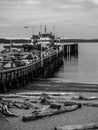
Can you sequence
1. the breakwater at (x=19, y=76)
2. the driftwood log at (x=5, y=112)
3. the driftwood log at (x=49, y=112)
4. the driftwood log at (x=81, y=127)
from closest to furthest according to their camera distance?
the driftwood log at (x=81, y=127)
the driftwood log at (x=49, y=112)
the driftwood log at (x=5, y=112)
the breakwater at (x=19, y=76)

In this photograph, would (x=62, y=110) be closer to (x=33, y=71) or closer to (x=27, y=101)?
(x=27, y=101)

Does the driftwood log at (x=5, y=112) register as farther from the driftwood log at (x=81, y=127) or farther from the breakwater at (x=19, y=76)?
the breakwater at (x=19, y=76)

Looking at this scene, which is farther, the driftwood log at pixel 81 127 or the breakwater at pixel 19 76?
the breakwater at pixel 19 76

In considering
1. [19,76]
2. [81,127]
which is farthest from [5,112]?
[19,76]

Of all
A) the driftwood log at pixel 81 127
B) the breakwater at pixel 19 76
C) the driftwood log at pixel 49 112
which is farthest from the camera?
the breakwater at pixel 19 76

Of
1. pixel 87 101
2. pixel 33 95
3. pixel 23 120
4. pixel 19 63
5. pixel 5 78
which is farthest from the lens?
pixel 19 63

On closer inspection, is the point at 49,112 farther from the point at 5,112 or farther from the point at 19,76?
the point at 19,76

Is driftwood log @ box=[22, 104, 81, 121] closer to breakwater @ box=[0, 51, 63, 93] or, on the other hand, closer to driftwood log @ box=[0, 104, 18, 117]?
driftwood log @ box=[0, 104, 18, 117]

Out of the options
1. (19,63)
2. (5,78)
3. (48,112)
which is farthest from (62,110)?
(19,63)

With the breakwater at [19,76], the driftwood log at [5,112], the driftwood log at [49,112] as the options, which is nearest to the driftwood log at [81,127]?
the driftwood log at [49,112]

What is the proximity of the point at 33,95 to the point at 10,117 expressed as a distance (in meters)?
7.77

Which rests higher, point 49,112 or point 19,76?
point 49,112

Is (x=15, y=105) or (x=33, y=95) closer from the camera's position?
(x=15, y=105)

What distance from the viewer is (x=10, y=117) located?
19.5 m
